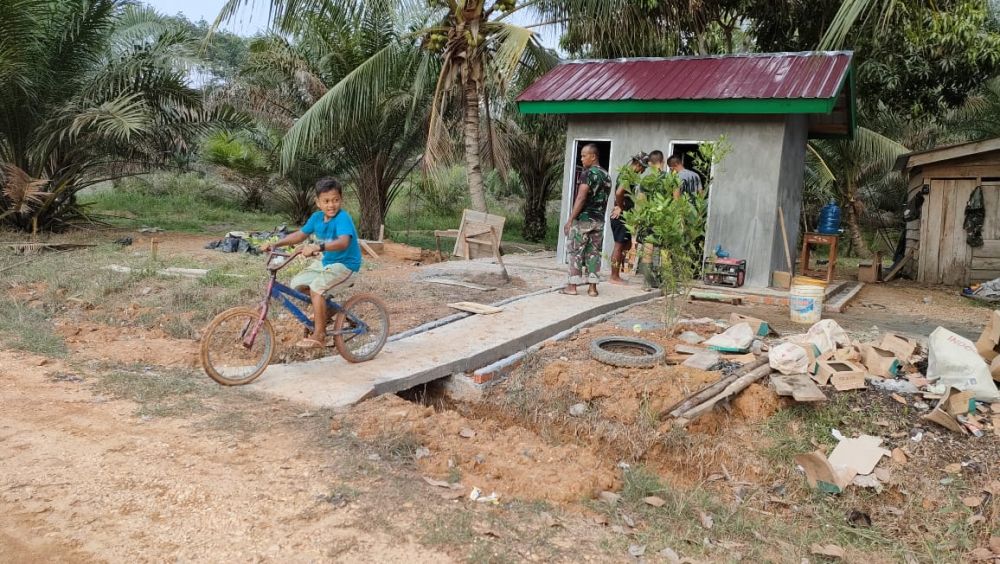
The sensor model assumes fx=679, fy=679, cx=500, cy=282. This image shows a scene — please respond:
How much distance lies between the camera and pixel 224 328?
15.8 ft

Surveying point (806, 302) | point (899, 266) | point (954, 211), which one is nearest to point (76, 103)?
point (806, 302)

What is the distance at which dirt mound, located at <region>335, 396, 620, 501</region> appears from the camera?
3.78m

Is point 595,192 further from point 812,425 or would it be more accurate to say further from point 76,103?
point 76,103

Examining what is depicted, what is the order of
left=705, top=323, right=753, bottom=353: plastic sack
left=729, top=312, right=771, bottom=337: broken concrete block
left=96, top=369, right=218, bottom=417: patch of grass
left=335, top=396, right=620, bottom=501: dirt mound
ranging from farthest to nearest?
left=729, top=312, right=771, bottom=337: broken concrete block → left=705, top=323, right=753, bottom=353: plastic sack → left=96, top=369, right=218, bottom=417: patch of grass → left=335, top=396, right=620, bottom=501: dirt mound

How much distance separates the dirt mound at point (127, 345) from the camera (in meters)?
5.77

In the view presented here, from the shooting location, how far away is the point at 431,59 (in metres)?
12.9

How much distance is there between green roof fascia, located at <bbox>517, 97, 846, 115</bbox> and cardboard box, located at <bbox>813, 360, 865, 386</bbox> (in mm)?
4361

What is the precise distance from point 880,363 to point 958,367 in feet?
1.69

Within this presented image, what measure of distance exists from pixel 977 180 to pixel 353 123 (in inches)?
450

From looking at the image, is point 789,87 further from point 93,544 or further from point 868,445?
point 93,544

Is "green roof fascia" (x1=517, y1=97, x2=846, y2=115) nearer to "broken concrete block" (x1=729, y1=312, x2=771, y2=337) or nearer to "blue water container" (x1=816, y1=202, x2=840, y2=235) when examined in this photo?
"blue water container" (x1=816, y1=202, x2=840, y2=235)

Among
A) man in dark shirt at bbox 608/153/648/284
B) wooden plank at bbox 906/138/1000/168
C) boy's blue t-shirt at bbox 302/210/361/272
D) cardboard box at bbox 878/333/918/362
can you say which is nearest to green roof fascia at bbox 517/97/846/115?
man in dark shirt at bbox 608/153/648/284

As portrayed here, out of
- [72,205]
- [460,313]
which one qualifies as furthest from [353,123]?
[460,313]

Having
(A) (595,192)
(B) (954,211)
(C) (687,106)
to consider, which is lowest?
(A) (595,192)
